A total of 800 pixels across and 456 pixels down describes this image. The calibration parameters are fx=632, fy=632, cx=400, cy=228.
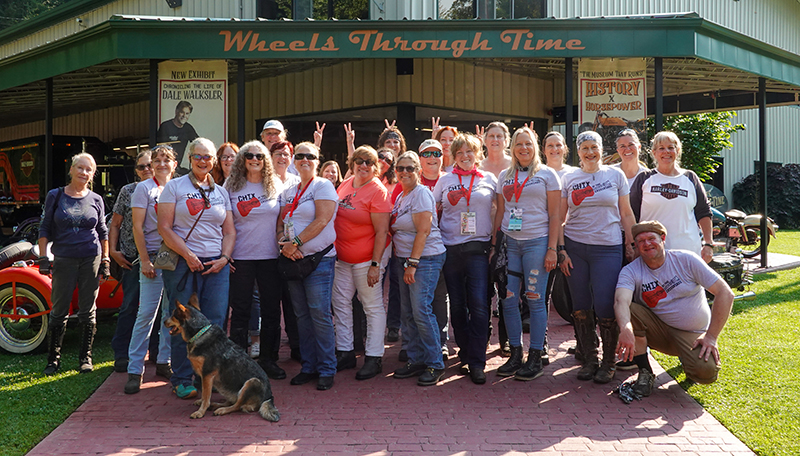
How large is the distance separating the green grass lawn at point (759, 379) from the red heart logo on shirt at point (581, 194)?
1.77 metres

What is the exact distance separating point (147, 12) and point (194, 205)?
13.1 meters

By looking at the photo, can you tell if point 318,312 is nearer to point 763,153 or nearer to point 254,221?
point 254,221

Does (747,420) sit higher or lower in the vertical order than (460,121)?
lower

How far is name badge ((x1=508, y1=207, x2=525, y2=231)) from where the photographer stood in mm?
5230

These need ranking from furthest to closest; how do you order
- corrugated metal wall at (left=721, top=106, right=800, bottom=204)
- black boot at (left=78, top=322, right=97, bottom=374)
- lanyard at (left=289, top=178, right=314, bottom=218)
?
1. corrugated metal wall at (left=721, top=106, right=800, bottom=204)
2. black boot at (left=78, top=322, right=97, bottom=374)
3. lanyard at (left=289, top=178, right=314, bottom=218)

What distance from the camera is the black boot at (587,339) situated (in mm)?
5432

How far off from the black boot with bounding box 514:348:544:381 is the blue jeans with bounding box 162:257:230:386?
2.54 m

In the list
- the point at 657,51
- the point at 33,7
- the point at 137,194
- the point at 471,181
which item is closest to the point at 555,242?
the point at 471,181

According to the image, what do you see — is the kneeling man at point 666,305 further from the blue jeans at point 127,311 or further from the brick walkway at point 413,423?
the blue jeans at point 127,311

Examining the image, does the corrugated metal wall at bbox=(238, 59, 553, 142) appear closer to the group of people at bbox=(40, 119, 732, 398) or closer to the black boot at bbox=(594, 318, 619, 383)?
the group of people at bbox=(40, 119, 732, 398)

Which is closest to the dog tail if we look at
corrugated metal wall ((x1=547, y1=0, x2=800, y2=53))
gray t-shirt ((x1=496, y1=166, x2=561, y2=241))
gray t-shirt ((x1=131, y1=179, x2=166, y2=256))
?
gray t-shirt ((x1=131, y1=179, x2=166, y2=256))

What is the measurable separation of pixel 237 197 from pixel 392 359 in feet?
7.19

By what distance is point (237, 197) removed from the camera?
521 centimetres

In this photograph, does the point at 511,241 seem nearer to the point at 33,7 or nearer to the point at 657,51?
the point at 657,51
